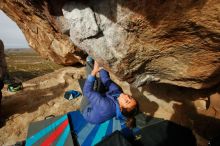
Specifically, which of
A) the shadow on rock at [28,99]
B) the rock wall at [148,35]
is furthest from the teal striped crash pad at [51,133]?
the shadow on rock at [28,99]

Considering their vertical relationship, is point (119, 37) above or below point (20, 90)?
above

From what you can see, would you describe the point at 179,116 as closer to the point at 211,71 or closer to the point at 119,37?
the point at 211,71

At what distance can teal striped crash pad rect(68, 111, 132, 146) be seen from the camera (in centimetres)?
512

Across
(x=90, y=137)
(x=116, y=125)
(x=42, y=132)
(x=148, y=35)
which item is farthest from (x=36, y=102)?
(x=148, y=35)

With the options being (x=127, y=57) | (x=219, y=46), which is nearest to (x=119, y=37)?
(x=127, y=57)

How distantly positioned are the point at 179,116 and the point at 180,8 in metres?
4.45

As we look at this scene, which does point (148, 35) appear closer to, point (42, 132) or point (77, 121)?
point (77, 121)

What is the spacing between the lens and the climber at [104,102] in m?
4.70

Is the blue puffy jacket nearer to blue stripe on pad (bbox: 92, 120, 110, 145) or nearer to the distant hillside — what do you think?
blue stripe on pad (bbox: 92, 120, 110, 145)

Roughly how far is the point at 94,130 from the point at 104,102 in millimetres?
864

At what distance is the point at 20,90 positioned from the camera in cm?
1166

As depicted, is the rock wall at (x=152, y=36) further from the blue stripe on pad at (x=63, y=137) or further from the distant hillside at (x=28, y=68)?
the distant hillside at (x=28, y=68)

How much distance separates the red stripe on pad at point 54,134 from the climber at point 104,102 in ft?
2.05

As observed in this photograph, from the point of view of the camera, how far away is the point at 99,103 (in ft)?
17.0
